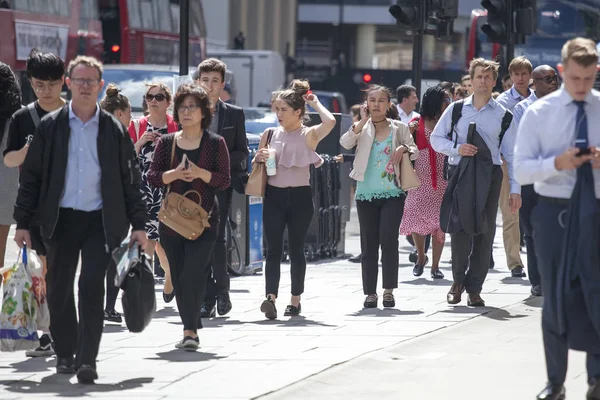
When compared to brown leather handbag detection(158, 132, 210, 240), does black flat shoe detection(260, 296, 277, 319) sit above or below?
below

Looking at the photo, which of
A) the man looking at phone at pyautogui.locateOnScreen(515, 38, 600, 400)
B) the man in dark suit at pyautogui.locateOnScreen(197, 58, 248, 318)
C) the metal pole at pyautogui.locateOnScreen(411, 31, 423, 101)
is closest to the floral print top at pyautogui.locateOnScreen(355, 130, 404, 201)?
the man in dark suit at pyautogui.locateOnScreen(197, 58, 248, 318)

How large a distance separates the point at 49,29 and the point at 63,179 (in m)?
16.9

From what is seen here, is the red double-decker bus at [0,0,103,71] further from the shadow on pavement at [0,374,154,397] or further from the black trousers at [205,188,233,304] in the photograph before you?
the shadow on pavement at [0,374,154,397]

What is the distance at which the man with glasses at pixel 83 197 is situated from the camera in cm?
704

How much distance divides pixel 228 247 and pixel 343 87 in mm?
50033

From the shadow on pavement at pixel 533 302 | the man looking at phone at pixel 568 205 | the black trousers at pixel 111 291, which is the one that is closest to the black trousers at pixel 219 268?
the black trousers at pixel 111 291

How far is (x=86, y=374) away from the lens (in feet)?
22.8

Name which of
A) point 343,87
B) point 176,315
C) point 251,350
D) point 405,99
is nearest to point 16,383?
point 251,350

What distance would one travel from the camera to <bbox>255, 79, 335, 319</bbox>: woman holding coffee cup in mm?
9742

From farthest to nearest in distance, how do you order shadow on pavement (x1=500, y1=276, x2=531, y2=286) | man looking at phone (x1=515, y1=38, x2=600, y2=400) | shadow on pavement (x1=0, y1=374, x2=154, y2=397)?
shadow on pavement (x1=500, y1=276, x2=531, y2=286) < shadow on pavement (x1=0, y1=374, x2=154, y2=397) < man looking at phone (x1=515, y1=38, x2=600, y2=400)

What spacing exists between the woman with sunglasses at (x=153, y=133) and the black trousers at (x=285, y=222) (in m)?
0.71

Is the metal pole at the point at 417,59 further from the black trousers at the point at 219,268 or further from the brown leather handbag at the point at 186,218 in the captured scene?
the brown leather handbag at the point at 186,218

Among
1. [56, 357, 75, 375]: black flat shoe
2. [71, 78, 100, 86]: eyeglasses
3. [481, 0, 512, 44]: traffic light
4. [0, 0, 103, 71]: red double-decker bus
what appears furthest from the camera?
[0, 0, 103, 71]: red double-decker bus

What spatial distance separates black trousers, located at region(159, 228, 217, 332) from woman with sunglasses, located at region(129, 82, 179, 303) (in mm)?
1255
